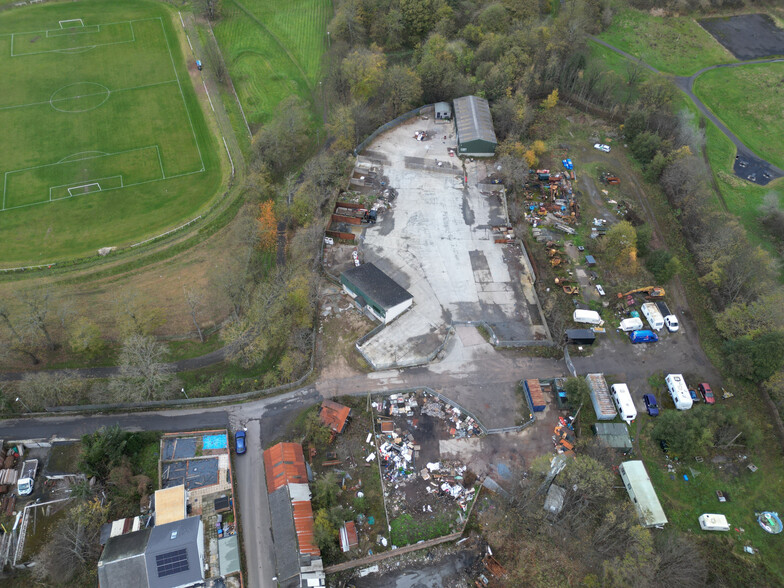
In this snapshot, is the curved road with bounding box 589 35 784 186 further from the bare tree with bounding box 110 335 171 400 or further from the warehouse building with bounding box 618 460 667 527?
the bare tree with bounding box 110 335 171 400

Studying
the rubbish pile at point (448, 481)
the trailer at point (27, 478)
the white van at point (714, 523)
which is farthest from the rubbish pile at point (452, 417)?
the trailer at point (27, 478)

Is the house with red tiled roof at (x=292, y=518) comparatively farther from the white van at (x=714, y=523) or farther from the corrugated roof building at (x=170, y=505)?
the white van at (x=714, y=523)

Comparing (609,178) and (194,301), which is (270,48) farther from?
(609,178)

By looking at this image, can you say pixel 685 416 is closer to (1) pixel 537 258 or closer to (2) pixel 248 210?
(1) pixel 537 258

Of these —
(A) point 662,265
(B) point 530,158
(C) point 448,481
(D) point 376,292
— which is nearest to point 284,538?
(C) point 448,481

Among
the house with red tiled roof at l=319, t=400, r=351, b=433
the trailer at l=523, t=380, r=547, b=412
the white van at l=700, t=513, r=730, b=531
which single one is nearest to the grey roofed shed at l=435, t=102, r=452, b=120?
the trailer at l=523, t=380, r=547, b=412
